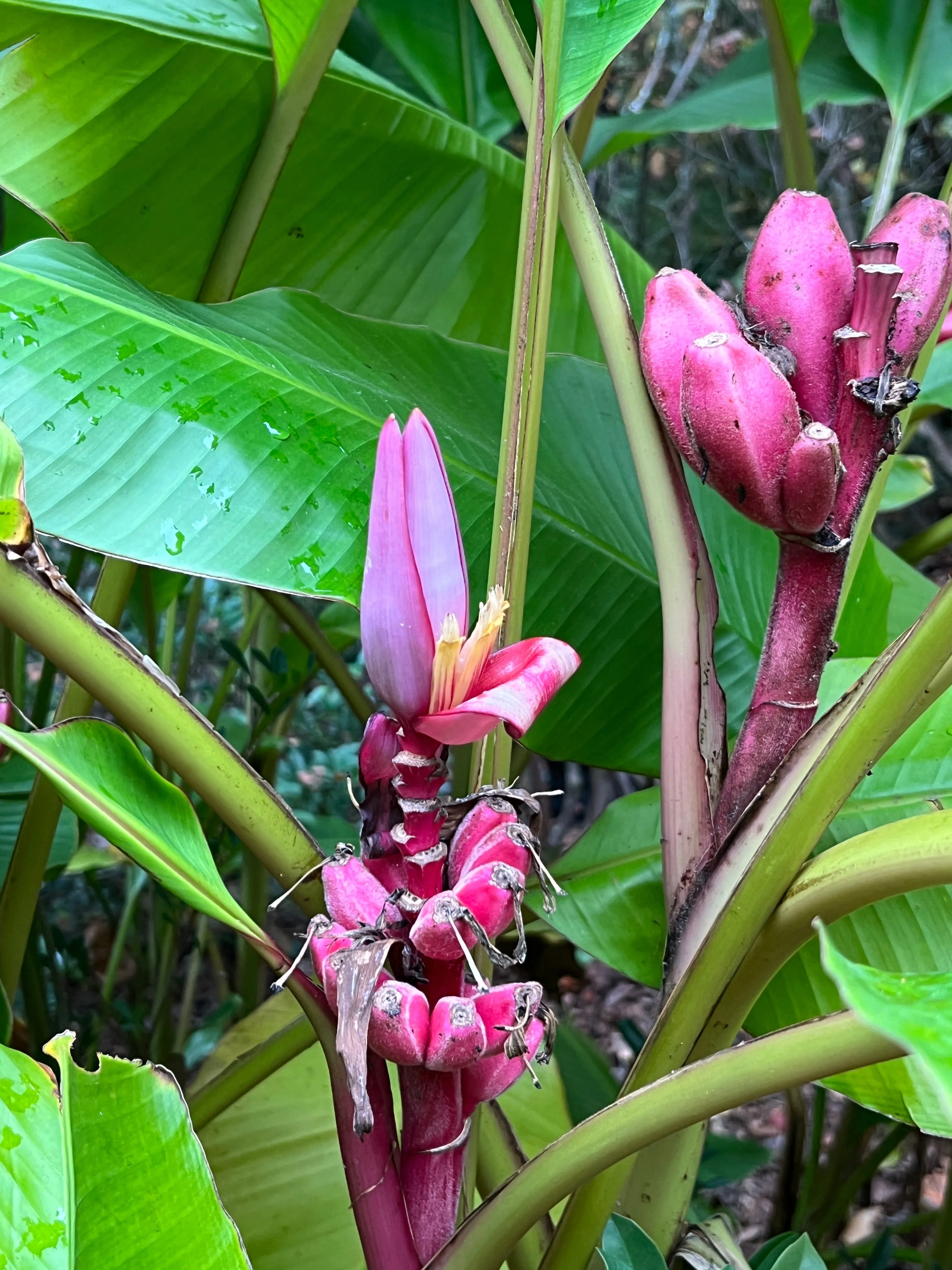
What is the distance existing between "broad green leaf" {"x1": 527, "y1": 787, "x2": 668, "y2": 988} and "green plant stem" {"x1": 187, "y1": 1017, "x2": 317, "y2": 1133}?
143 mm

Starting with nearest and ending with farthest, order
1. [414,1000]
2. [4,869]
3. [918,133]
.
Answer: [414,1000] → [4,869] → [918,133]

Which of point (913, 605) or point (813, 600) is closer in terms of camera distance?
point (813, 600)

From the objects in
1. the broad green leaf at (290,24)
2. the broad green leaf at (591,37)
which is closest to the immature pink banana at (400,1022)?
the broad green leaf at (591,37)

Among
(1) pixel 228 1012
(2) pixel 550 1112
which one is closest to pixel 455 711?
(2) pixel 550 1112

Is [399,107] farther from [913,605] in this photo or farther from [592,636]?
[913,605]

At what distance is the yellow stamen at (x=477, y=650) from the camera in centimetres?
33

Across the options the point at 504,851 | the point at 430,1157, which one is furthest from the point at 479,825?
the point at 430,1157

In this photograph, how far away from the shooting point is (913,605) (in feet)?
2.66

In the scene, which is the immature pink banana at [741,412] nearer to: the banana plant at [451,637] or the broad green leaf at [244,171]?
the banana plant at [451,637]

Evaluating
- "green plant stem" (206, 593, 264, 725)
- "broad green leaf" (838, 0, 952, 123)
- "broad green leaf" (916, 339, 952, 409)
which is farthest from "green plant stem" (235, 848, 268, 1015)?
"broad green leaf" (838, 0, 952, 123)

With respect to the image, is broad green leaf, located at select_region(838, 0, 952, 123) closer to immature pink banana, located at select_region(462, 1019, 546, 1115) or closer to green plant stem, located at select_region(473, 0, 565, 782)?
green plant stem, located at select_region(473, 0, 565, 782)

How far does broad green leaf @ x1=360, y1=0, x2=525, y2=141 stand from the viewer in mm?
911

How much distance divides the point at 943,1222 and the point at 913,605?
450 millimetres

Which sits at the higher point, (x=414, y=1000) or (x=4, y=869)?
(x=414, y=1000)
